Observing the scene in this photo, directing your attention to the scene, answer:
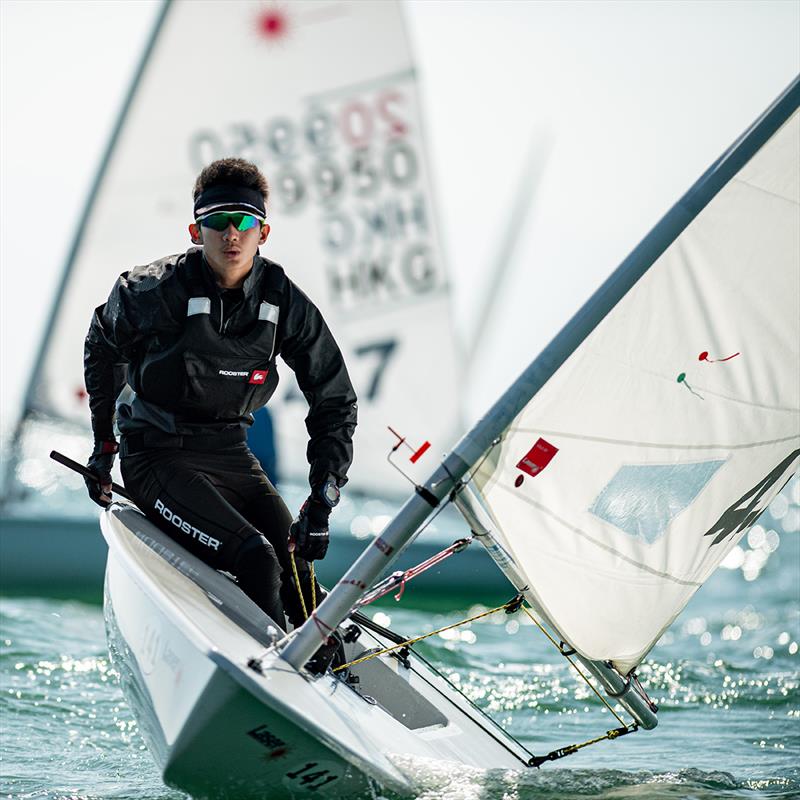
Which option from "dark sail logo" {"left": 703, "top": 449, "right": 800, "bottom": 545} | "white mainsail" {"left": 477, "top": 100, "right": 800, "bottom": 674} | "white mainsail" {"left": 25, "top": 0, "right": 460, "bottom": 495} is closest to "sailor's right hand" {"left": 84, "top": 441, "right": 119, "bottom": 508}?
"white mainsail" {"left": 477, "top": 100, "right": 800, "bottom": 674}

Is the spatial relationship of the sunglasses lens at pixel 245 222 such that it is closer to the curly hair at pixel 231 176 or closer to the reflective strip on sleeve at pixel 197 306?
the curly hair at pixel 231 176

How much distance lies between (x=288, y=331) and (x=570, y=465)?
0.73 meters

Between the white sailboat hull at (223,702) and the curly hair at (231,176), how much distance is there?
2.82ft

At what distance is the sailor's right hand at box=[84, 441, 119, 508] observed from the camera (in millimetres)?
3146

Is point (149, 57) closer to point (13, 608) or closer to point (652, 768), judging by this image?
point (13, 608)

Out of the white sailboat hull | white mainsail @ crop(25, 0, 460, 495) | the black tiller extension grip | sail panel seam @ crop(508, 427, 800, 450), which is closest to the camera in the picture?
the white sailboat hull

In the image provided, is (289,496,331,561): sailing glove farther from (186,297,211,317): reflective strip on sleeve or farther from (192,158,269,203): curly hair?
(192,158,269,203): curly hair

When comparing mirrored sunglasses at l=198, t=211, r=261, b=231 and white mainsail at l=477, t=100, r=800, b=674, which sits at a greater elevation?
mirrored sunglasses at l=198, t=211, r=261, b=231

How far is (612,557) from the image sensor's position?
10.3 ft

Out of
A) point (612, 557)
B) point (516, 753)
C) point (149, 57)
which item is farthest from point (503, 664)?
point (149, 57)

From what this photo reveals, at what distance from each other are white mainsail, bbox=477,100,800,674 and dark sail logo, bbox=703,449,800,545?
4 centimetres

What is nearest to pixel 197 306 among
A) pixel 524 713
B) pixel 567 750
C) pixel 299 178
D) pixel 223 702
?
pixel 223 702

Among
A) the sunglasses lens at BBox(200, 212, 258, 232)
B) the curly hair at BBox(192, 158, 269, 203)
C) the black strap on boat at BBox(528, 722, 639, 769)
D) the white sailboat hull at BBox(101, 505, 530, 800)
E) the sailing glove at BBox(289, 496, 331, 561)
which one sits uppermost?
the curly hair at BBox(192, 158, 269, 203)

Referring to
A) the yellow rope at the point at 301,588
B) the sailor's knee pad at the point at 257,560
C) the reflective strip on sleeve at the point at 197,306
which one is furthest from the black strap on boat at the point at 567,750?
the reflective strip on sleeve at the point at 197,306
